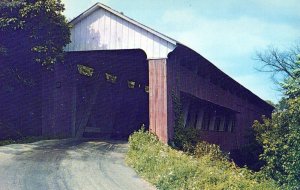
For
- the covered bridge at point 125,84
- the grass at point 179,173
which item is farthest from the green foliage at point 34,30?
the grass at point 179,173

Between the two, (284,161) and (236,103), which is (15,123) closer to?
(284,161)

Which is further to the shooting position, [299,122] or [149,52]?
[299,122]

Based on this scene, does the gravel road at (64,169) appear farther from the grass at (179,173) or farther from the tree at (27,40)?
the tree at (27,40)

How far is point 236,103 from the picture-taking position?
28172 millimetres

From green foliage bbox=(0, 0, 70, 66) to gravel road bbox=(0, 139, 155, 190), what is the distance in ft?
14.4

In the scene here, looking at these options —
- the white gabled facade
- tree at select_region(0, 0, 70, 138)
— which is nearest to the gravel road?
tree at select_region(0, 0, 70, 138)

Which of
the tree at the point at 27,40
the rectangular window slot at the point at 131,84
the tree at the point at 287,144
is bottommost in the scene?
the tree at the point at 287,144

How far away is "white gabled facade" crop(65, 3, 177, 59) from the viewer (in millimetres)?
15039

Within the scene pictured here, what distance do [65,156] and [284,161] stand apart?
410 inches

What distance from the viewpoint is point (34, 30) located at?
1525cm


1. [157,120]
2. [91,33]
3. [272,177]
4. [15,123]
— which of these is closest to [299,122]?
[272,177]

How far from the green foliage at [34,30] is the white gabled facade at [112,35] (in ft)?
2.31

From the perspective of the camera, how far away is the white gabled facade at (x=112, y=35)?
592 inches

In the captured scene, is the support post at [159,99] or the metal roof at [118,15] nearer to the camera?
the metal roof at [118,15]
